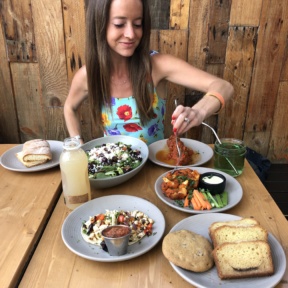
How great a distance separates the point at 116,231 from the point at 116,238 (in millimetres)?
63

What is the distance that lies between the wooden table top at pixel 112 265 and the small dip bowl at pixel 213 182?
92mm

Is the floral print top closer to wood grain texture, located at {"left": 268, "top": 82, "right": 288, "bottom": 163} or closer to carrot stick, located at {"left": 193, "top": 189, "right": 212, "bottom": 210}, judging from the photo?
carrot stick, located at {"left": 193, "top": 189, "right": 212, "bottom": 210}

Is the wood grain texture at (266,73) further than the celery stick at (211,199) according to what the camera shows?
Yes

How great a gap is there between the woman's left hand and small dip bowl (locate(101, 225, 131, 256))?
498mm

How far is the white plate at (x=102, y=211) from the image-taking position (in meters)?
0.92

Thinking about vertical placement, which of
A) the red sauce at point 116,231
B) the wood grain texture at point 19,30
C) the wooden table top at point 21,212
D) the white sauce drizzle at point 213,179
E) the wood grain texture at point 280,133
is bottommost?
the wood grain texture at point 280,133

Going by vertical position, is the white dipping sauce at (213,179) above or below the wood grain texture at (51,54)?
below

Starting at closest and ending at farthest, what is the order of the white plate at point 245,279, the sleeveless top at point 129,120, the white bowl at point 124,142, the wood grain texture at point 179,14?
the white plate at point 245,279 → the white bowl at point 124,142 → the sleeveless top at point 129,120 → the wood grain texture at point 179,14

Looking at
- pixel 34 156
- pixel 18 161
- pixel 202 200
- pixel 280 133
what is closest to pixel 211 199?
pixel 202 200

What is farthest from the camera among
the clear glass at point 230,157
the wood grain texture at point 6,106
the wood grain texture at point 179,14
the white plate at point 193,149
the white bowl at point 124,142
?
the wood grain texture at point 6,106

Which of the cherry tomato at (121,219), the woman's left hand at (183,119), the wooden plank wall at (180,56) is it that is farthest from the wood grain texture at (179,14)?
the cherry tomato at (121,219)

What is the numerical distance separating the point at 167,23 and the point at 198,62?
38 cm

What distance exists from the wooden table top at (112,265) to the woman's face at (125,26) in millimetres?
908

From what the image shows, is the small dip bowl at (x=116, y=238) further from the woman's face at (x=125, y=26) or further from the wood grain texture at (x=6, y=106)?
the wood grain texture at (x=6, y=106)
